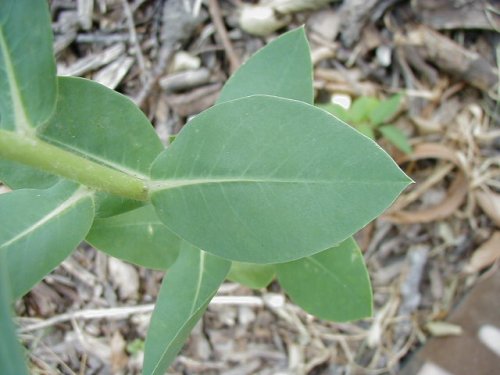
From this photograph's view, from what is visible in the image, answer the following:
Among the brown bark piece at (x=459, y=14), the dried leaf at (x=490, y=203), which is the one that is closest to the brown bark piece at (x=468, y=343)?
the dried leaf at (x=490, y=203)

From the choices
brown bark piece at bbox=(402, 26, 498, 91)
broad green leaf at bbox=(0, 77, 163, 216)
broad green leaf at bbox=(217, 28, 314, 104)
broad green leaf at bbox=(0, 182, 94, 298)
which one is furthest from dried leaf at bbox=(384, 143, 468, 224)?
broad green leaf at bbox=(0, 182, 94, 298)

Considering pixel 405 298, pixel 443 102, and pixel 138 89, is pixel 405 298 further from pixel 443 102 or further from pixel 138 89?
pixel 138 89

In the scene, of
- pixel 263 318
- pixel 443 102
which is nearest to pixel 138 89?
pixel 263 318

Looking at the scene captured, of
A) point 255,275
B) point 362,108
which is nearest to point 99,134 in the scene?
point 255,275

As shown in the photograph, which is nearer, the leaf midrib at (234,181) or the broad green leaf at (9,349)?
the broad green leaf at (9,349)

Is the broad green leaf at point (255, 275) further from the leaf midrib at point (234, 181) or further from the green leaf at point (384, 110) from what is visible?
the green leaf at point (384, 110)

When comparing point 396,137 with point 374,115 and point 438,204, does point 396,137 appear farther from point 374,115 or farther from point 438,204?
point 438,204

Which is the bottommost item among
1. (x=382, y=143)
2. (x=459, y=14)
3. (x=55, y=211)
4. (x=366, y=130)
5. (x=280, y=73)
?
(x=382, y=143)
